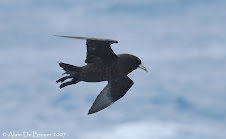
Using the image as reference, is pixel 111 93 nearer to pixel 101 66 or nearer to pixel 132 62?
pixel 132 62

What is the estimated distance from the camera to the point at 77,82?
13.1 m

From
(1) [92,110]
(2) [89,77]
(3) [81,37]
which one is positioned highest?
(3) [81,37]

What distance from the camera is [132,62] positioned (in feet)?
42.5

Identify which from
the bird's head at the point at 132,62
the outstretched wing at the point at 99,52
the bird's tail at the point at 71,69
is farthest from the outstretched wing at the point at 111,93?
the bird's tail at the point at 71,69

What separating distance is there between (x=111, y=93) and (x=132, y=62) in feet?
6.27

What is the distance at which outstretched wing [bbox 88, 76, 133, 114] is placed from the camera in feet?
47.0

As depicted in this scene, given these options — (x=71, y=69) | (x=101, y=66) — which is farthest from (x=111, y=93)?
(x=71, y=69)

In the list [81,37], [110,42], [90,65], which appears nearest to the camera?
[81,37]

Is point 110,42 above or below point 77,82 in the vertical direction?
above

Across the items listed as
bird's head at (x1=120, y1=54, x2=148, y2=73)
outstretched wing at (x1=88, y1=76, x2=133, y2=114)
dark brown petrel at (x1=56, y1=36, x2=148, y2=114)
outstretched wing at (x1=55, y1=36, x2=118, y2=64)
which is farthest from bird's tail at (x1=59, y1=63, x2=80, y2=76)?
outstretched wing at (x1=88, y1=76, x2=133, y2=114)

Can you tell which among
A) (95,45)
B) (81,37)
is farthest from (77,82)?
(81,37)

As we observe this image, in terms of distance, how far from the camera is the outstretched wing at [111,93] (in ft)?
47.0

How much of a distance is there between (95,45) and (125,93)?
8.68 feet

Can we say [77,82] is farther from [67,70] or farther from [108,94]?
[108,94]
